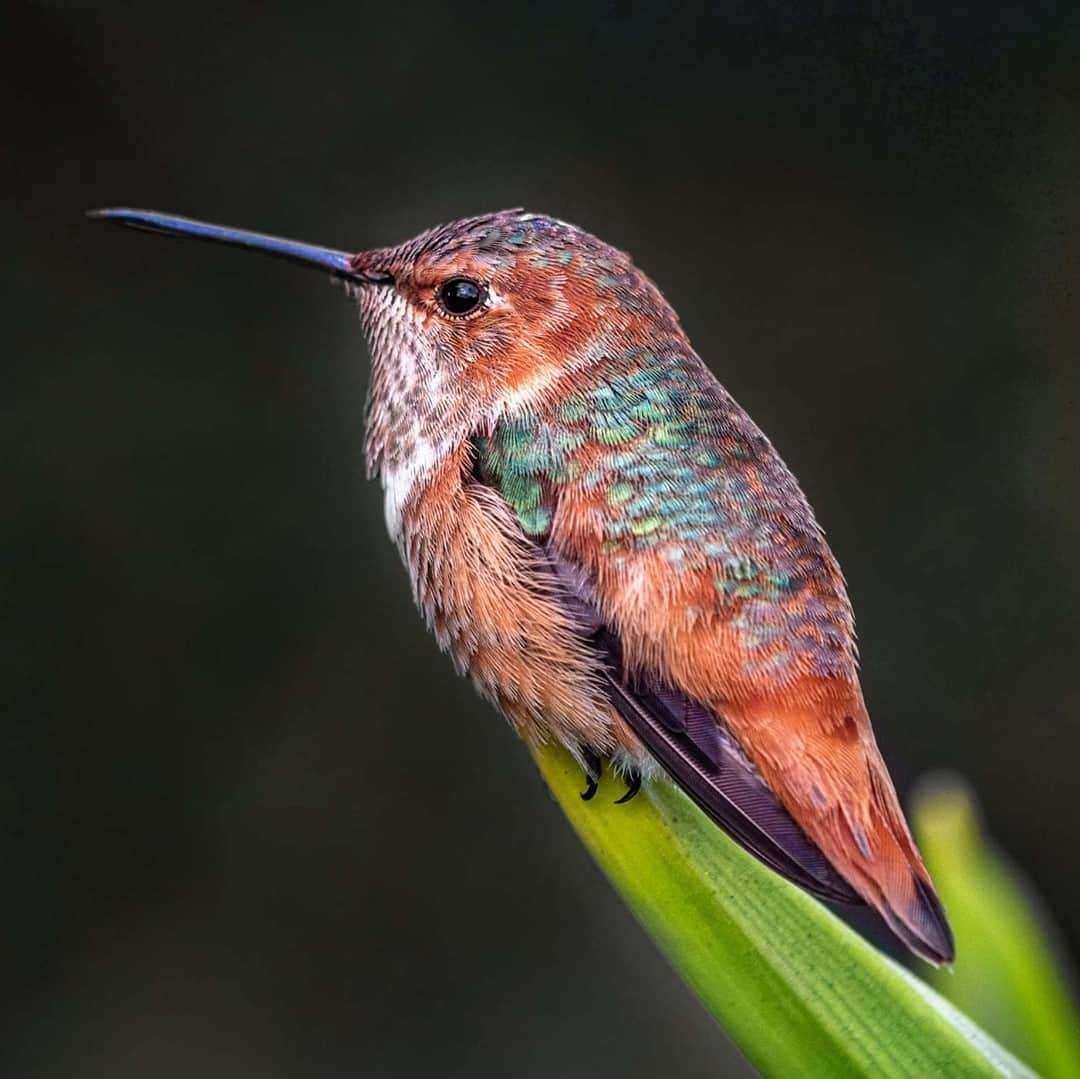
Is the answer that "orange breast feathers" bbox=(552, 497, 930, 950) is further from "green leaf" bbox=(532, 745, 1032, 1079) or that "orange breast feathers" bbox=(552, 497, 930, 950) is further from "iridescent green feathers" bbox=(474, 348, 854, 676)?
"green leaf" bbox=(532, 745, 1032, 1079)

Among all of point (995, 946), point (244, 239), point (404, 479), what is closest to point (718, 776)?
point (995, 946)

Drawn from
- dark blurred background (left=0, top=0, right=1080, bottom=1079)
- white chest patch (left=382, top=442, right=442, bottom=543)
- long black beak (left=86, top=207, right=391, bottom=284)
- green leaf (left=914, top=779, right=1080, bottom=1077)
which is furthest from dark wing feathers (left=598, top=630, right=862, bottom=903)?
dark blurred background (left=0, top=0, right=1080, bottom=1079)

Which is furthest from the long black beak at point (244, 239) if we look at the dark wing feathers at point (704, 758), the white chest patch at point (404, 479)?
the dark wing feathers at point (704, 758)

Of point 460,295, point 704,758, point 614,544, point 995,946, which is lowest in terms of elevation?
point 995,946

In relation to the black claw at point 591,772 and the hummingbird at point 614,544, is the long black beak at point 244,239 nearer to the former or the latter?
the hummingbird at point 614,544

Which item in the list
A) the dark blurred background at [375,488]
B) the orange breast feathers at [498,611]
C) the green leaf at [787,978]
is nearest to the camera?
the green leaf at [787,978]

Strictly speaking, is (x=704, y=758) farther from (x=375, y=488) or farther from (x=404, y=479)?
(x=375, y=488)
